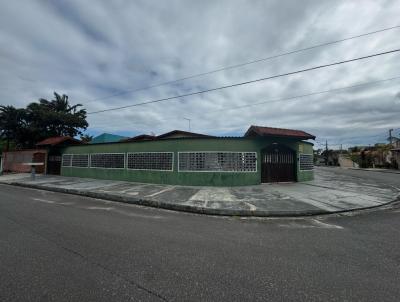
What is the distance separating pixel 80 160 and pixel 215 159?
12602mm

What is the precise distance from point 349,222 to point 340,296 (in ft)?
14.2

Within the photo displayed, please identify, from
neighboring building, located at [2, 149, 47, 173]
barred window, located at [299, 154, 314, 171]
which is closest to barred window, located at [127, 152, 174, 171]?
barred window, located at [299, 154, 314, 171]

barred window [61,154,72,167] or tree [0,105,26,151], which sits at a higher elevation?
tree [0,105,26,151]

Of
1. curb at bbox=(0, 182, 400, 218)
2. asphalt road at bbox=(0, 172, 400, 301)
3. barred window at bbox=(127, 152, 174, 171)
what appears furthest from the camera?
barred window at bbox=(127, 152, 174, 171)

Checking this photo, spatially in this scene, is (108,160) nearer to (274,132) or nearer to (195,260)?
(274,132)

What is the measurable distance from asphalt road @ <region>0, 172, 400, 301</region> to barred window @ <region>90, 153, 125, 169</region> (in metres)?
10.2

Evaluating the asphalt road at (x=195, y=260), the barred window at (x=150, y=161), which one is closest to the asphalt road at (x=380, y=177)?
the asphalt road at (x=195, y=260)

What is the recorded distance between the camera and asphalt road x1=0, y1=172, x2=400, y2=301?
104 inches

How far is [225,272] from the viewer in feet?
10.4

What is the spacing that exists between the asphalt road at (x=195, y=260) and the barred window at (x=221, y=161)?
22.5ft

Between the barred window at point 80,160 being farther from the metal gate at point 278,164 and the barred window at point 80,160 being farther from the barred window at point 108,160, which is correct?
the metal gate at point 278,164

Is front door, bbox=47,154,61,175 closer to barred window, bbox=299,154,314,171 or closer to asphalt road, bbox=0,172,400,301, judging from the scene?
asphalt road, bbox=0,172,400,301

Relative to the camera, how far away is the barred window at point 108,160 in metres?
16.1

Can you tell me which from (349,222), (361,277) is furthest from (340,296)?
(349,222)
